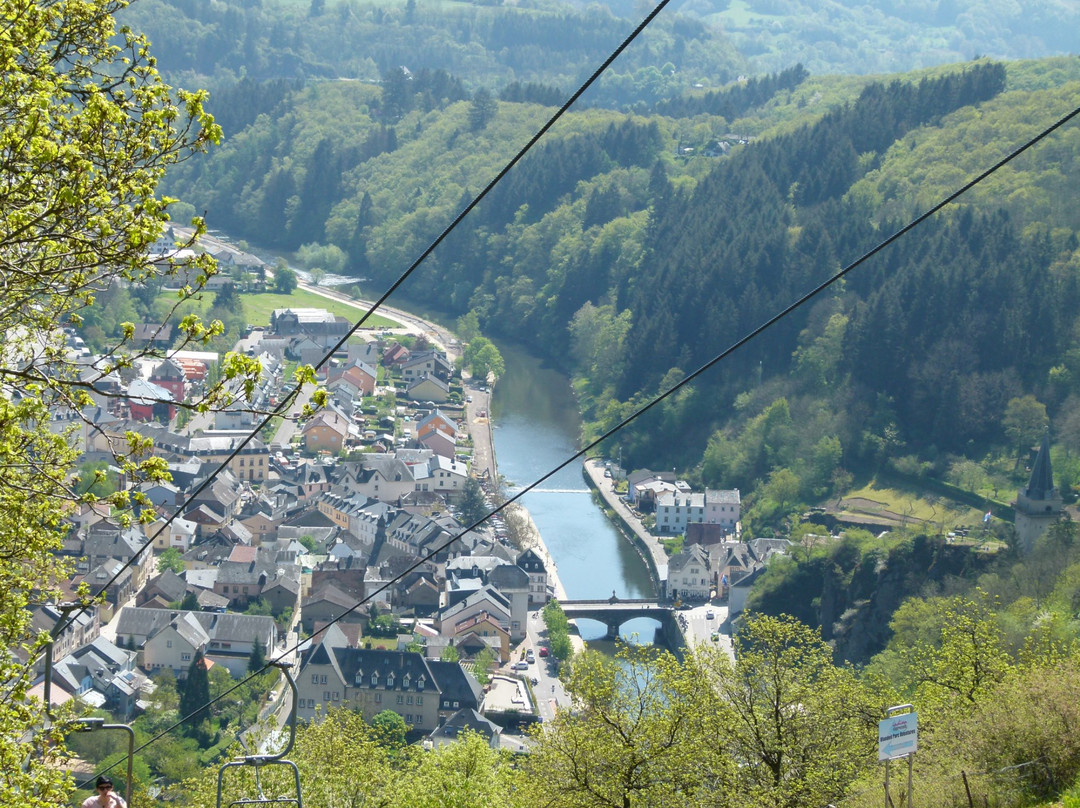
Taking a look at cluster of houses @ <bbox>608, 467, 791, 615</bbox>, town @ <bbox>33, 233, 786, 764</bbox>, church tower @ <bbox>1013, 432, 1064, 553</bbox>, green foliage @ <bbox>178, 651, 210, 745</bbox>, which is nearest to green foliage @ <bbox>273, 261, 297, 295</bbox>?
town @ <bbox>33, 233, 786, 764</bbox>

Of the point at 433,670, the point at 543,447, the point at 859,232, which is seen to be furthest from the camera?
the point at 859,232

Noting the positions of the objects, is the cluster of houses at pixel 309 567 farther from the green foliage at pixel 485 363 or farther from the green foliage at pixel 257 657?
the green foliage at pixel 485 363

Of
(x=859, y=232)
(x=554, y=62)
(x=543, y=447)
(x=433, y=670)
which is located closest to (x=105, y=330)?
(x=543, y=447)

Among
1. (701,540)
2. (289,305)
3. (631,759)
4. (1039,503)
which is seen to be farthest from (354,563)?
(289,305)

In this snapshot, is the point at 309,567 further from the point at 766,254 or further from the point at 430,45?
the point at 430,45

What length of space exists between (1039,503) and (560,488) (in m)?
15.7

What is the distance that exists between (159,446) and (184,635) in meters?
14.5

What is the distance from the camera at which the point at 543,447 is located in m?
45.5

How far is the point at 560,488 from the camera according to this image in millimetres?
41719

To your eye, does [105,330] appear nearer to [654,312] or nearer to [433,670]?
[654,312]

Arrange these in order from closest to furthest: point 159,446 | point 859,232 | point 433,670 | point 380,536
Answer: point 433,670 → point 380,536 → point 159,446 → point 859,232

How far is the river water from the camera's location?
33906 mm

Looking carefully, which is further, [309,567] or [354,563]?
[354,563]

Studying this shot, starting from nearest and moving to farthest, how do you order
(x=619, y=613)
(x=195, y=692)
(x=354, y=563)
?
(x=195, y=692), (x=619, y=613), (x=354, y=563)
